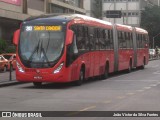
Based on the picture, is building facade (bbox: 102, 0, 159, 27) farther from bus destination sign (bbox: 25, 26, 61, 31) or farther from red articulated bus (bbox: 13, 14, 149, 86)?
bus destination sign (bbox: 25, 26, 61, 31)

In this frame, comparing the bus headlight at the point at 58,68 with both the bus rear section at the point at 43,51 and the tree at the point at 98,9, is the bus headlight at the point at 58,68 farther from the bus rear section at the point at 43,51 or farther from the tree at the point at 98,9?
the tree at the point at 98,9

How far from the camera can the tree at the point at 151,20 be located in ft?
358

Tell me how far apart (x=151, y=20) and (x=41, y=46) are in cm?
9050

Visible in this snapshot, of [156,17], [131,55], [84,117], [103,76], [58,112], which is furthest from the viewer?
[156,17]

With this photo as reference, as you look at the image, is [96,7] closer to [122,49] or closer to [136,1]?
[136,1]

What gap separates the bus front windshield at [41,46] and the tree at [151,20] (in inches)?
3491

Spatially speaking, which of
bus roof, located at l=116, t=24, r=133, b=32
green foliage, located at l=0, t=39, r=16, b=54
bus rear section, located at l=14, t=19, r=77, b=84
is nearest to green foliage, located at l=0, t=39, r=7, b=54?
green foliage, located at l=0, t=39, r=16, b=54

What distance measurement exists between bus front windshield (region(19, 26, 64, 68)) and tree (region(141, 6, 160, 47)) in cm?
8866

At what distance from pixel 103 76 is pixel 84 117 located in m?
15.7

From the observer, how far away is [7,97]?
17.5 meters

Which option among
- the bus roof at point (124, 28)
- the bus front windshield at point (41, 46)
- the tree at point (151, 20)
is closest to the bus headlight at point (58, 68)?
the bus front windshield at point (41, 46)

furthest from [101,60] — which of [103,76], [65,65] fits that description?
[65,65]

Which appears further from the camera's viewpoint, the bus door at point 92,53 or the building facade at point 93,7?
the building facade at point 93,7

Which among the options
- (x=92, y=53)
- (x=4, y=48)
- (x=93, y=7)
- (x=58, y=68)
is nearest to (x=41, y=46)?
(x=58, y=68)
